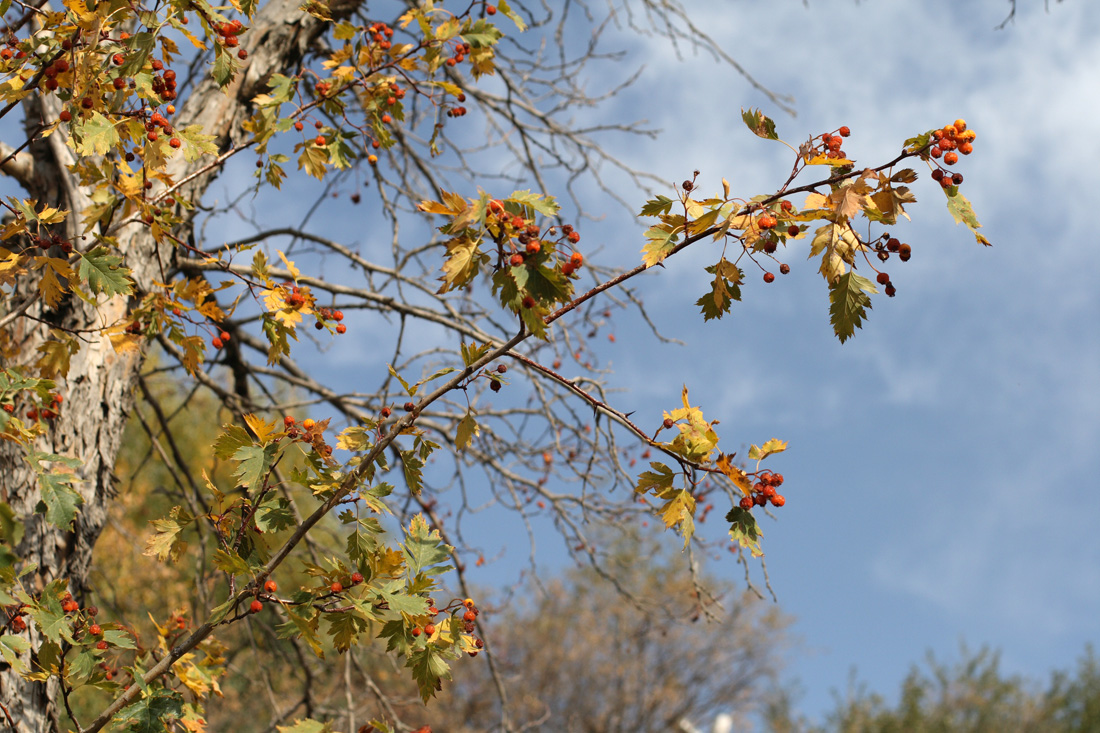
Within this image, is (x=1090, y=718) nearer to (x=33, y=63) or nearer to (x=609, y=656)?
(x=609, y=656)

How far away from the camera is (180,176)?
144 inches

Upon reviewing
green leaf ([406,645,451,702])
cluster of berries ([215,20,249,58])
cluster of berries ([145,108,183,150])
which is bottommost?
green leaf ([406,645,451,702])

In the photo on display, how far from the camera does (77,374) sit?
3.19 metres

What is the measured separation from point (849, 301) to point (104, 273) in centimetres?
198

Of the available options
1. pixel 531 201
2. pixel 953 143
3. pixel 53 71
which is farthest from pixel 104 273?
pixel 953 143

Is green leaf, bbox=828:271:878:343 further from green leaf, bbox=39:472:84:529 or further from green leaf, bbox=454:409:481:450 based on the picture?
green leaf, bbox=39:472:84:529

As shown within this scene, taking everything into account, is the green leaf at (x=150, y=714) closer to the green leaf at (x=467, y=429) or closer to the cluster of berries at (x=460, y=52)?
the green leaf at (x=467, y=429)

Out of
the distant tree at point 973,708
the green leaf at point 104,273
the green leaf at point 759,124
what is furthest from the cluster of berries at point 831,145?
the distant tree at point 973,708

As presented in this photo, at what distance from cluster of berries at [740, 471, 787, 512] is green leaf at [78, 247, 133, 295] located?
1.76 metres

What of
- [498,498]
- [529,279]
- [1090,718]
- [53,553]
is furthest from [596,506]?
[1090,718]

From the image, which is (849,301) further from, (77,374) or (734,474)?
(77,374)

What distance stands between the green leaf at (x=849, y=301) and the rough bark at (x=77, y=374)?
79.4 inches

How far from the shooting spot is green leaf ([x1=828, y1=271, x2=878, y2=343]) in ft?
6.16

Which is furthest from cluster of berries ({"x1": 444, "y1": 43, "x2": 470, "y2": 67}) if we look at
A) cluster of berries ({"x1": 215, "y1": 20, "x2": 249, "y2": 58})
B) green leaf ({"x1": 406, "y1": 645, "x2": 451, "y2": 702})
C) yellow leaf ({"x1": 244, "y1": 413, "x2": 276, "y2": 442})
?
green leaf ({"x1": 406, "y1": 645, "x2": 451, "y2": 702})
